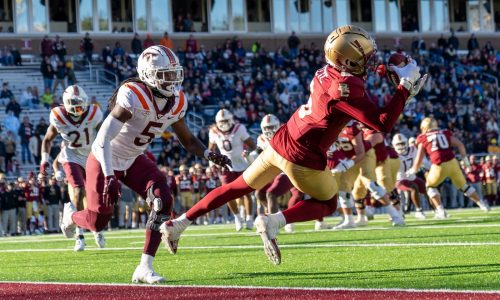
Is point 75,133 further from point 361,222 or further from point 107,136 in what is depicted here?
point 361,222

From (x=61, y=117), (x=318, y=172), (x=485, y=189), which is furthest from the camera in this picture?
(x=485, y=189)

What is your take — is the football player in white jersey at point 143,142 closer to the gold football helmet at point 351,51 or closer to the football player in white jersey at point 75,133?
the gold football helmet at point 351,51

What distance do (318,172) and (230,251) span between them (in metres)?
3.05

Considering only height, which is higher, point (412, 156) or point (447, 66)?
point (447, 66)

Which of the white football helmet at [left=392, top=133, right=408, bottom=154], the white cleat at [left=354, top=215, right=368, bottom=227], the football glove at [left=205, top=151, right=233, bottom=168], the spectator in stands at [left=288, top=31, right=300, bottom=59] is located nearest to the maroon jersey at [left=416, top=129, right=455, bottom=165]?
the white cleat at [left=354, top=215, right=368, bottom=227]

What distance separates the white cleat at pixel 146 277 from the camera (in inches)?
278

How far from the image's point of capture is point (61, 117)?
11398 millimetres

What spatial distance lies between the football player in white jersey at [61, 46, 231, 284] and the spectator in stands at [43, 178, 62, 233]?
12.5 meters

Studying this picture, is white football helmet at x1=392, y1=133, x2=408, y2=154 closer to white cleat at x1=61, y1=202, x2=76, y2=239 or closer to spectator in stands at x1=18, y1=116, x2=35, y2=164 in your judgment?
white cleat at x1=61, y1=202, x2=76, y2=239

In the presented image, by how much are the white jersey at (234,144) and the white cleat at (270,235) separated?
8.20m

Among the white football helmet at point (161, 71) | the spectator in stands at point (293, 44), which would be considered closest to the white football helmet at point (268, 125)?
the white football helmet at point (161, 71)

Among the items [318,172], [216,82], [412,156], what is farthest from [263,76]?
[318,172]

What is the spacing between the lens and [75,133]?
11531mm

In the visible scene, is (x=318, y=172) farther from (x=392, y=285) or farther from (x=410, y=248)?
(x=410, y=248)
